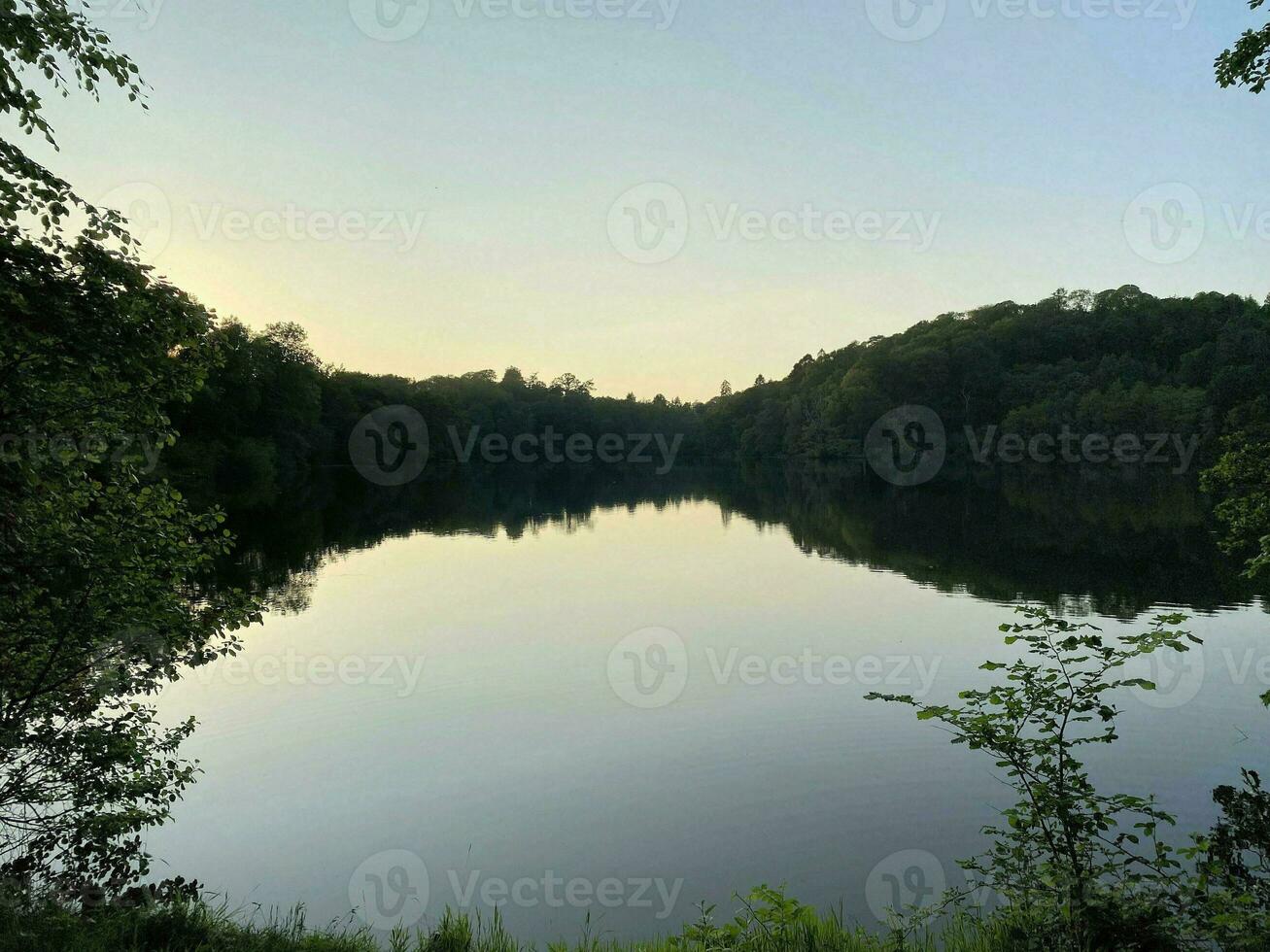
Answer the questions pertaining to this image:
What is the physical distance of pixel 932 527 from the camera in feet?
127

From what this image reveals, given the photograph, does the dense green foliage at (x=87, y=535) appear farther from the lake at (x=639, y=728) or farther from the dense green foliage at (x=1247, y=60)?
the dense green foliage at (x=1247, y=60)

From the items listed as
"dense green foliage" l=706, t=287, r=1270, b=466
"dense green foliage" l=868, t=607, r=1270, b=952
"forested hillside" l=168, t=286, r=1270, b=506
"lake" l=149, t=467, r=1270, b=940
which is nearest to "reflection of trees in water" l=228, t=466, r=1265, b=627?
"lake" l=149, t=467, r=1270, b=940

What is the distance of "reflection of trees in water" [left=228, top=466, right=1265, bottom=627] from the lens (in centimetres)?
2241

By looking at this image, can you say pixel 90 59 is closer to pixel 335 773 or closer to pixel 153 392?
pixel 153 392

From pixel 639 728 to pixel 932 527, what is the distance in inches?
1180

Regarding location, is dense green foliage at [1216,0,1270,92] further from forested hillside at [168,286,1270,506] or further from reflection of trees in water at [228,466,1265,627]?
forested hillside at [168,286,1270,506]

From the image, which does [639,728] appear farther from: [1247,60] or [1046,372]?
[1046,372]

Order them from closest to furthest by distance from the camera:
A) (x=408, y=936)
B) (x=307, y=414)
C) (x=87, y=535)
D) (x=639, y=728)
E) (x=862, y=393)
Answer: (x=87, y=535) < (x=408, y=936) < (x=639, y=728) < (x=307, y=414) < (x=862, y=393)

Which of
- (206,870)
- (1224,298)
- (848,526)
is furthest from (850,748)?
(1224,298)

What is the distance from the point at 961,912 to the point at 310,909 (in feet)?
18.2

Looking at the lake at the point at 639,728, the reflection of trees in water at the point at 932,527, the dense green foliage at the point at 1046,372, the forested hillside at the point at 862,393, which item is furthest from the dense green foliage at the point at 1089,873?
the dense green foliage at the point at 1046,372

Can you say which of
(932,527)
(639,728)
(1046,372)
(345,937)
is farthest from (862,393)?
(345,937)

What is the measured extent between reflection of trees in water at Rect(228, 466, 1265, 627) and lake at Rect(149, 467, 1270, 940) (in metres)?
0.32

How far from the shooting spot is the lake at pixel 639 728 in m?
7.94
